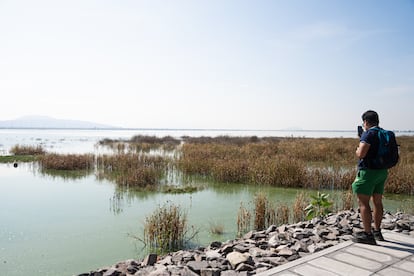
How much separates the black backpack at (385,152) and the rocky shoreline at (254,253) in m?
1.06

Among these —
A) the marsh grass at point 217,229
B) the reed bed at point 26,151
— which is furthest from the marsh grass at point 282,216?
the reed bed at point 26,151

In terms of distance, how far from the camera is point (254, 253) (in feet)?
11.3

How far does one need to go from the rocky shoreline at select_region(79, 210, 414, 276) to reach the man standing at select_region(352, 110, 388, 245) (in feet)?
1.32

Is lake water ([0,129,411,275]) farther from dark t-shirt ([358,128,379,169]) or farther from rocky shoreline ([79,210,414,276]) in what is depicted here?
dark t-shirt ([358,128,379,169])

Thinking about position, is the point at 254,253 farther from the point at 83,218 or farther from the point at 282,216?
the point at 83,218

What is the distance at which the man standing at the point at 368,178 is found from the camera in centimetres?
332

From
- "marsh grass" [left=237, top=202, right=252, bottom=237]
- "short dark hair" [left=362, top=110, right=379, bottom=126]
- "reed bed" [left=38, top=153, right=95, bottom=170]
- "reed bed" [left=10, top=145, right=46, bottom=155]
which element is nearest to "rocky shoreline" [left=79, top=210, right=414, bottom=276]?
"marsh grass" [left=237, top=202, right=252, bottom=237]

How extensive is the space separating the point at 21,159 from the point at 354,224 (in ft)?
55.2

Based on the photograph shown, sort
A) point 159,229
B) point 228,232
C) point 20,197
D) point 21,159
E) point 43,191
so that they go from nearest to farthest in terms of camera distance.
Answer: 1. point 159,229
2. point 228,232
3. point 20,197
4. point 43,191
5. point 21,159

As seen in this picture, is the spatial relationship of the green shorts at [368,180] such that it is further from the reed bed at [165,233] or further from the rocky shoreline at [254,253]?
the reed bed at [165,233]

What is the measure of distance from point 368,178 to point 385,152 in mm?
332

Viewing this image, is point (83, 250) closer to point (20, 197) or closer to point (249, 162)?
point (20, 197)

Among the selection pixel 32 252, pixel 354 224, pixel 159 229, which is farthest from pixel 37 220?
pixel 354 224

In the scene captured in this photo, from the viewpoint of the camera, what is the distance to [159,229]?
4.86m
